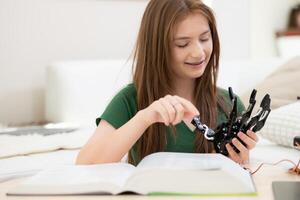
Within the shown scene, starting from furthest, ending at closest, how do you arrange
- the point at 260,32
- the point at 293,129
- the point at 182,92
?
the point at 260,32
the point at 293,129
the point at 182,92

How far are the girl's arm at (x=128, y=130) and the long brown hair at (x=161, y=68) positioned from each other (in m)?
0.12

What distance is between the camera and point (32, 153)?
1573mm

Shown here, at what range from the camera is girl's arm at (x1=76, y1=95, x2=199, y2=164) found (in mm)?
911

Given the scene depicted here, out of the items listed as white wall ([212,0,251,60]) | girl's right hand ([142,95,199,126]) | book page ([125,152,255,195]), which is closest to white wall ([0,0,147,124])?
white wall ([212,0,251,60])

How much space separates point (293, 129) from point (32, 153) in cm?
87

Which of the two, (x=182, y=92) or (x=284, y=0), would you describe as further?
(x=284, y=0)

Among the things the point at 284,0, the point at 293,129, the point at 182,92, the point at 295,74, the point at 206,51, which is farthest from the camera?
the point at 284,0

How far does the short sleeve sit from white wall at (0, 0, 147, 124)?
4.13 feet

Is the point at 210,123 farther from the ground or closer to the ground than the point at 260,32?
closer to the ground

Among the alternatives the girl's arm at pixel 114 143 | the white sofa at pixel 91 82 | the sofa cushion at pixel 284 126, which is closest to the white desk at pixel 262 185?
the girl's arm at pixel 114 143

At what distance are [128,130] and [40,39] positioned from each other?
4.97ft

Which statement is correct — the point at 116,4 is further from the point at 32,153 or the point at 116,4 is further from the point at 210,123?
the point at 210,123

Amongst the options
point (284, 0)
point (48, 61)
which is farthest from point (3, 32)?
point (284, 0)

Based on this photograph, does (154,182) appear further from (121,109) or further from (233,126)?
(121,109)
